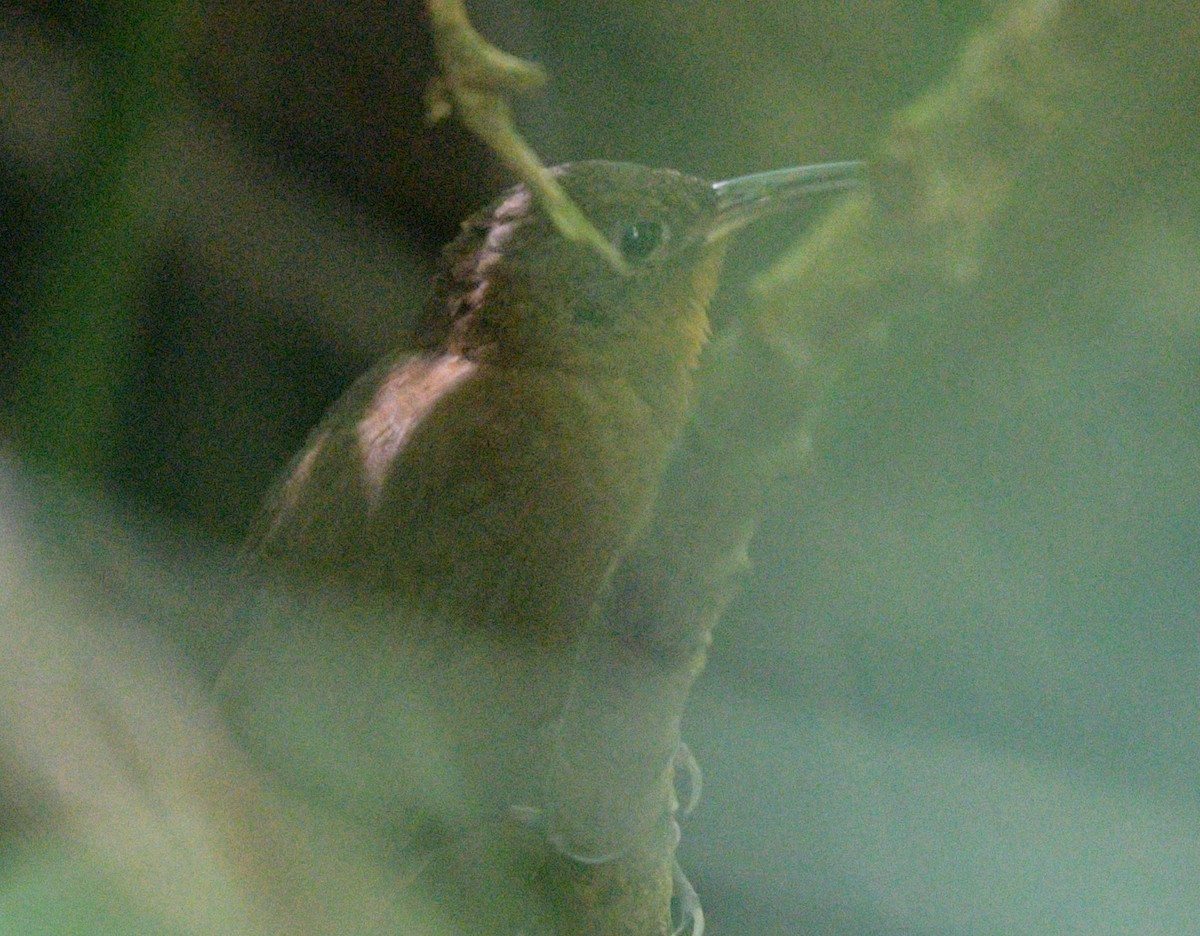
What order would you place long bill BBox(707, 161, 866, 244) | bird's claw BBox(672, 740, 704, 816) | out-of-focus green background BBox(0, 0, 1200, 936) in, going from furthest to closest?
long bill BBox(707, 161, 866, 244) → bird's claw BBox(672, 740, 704, 816) → out-of-focus green background BBox(0, 0, 1200, 936)

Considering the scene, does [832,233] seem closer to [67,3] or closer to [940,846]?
[940,846]

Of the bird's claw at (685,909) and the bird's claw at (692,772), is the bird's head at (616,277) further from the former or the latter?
the bird's claw at (685,909)

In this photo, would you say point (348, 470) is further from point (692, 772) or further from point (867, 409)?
point (867, 409)

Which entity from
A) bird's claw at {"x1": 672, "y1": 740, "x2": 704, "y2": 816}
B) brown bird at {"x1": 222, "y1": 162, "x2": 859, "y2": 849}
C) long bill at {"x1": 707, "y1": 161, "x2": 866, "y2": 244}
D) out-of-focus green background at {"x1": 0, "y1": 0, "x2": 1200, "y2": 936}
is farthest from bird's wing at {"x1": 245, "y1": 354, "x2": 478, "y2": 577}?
bird's claw at {"x1": 672, "y1": 740, "x2": 704, "y2": 816}

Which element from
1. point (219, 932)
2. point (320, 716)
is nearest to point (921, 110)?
point (219, 932)

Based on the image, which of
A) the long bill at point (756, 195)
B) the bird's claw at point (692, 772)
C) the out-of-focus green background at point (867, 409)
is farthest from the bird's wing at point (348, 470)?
the bird's claw at point (692, 772)

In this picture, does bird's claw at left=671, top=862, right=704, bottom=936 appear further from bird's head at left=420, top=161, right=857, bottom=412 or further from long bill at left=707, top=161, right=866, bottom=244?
long bill at left=707, top=161, right=866, bottom=244
